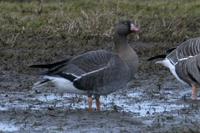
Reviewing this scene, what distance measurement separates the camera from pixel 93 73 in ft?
35.0

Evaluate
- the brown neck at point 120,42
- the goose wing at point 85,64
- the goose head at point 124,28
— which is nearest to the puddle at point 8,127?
the goose wing at point 85,64

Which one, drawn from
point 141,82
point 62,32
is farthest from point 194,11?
point 141,82

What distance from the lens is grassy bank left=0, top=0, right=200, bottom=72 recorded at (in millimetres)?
15156

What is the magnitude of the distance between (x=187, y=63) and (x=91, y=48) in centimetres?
342

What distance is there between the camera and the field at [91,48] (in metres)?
9.96

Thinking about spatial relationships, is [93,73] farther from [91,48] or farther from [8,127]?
[91,48]

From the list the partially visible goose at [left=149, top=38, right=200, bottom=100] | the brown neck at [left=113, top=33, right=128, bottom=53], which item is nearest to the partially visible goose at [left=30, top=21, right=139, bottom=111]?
the brown neck at [left=113, top=33, right=128, bottom=53]

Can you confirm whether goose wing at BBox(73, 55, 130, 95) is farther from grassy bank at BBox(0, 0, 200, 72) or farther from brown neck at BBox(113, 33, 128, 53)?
grassy bank at BBox(0, 0, 200, 72)

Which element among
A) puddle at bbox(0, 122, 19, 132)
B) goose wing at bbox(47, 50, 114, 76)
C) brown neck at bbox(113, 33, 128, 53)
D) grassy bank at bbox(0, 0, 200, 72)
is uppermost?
grassy bank at bbox(0, 0, 200, 72)

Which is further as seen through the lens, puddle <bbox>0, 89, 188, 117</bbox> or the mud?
puddle <bbox>0, 89, 188, 117</bbox>

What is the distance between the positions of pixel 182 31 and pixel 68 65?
5823 millimetres

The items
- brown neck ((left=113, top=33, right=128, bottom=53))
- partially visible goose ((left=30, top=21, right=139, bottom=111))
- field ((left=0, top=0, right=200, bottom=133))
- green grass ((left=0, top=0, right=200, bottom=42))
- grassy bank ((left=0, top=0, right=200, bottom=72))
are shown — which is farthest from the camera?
green grass ((left=0, top=0, right=200, bottom=42))

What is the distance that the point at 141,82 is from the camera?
13.0 m

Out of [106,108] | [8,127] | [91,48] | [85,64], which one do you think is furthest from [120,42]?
[91,48]
